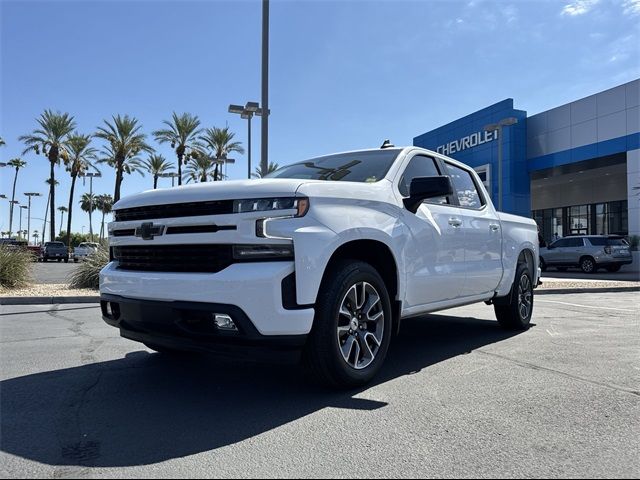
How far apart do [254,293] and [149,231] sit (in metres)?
1.09

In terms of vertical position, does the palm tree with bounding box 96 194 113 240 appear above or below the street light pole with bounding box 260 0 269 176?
above

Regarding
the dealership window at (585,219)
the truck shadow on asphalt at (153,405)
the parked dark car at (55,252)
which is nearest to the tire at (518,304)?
the truck shadow on asphalt at (153,405)

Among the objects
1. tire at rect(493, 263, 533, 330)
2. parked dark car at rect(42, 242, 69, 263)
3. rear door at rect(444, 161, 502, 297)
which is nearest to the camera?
rear door at rect(444, 161, 502, 297)

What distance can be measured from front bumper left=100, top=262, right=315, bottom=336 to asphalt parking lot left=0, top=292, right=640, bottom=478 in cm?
62

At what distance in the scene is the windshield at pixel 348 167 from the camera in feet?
15.3

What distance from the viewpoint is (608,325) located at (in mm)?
7508

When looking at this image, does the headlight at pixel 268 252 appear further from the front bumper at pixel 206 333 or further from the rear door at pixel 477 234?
the rear door at pixel 477 234

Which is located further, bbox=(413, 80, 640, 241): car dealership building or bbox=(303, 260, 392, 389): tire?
bbox=(413, 80, 640, 241): car dealership building

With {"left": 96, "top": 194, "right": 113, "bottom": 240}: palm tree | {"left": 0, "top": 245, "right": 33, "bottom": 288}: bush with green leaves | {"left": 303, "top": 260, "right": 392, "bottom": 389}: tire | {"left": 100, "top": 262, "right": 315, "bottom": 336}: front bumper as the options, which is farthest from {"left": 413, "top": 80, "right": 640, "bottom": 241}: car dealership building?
{"left": 96, "top": 194, "right": 113, "bottom": 240}: palm tree

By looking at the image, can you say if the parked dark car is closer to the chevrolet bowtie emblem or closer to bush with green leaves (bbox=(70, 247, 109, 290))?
bush with green leaves (bbox=(70, 247, 109, 290))

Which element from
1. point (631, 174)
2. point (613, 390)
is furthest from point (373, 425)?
point (631, 174)

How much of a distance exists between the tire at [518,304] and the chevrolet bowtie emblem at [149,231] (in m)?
4.45

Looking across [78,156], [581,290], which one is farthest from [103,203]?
[581,290]

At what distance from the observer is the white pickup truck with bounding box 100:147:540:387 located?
3.42 meters
